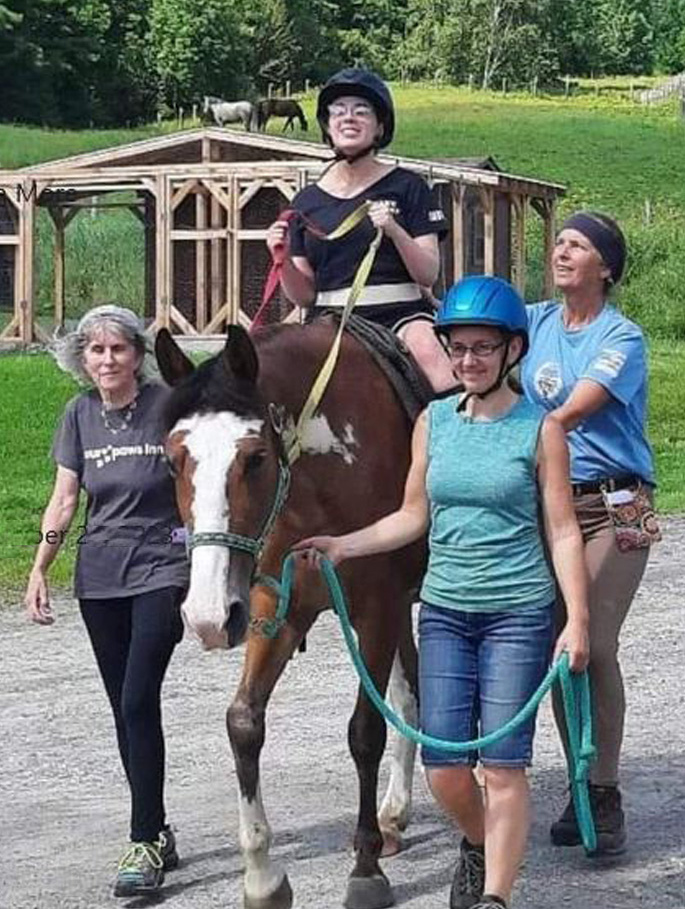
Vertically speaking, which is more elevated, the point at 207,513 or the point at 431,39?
the point at 431,39

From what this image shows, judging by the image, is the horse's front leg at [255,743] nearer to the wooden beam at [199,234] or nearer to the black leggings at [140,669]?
the black leggings at [140,669]

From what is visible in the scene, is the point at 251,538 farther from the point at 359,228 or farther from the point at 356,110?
the point at 356,110

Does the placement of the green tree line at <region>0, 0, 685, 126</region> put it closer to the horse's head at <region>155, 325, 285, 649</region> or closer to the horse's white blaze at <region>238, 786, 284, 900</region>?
the horse's white blaze at <region>238, 786, 284, 900</region>

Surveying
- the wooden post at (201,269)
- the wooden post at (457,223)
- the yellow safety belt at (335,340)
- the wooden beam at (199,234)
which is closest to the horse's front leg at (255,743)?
the yellow safety belt at (335,340)

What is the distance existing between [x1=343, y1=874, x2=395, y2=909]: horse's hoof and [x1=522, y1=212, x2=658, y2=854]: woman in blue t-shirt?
0.83 m

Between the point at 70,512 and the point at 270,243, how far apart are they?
3.72ft

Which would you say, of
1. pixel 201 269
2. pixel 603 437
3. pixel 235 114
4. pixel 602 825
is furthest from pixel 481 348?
pixel 235 114

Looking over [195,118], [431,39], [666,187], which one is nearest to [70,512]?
[666,187]

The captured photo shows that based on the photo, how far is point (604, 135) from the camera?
221 feet

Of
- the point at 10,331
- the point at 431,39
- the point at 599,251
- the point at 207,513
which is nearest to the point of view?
the point at 207,513

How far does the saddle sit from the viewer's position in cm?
579

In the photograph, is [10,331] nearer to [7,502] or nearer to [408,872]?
[7,502]

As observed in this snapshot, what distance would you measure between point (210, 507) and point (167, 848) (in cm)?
167

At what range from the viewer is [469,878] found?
17.2 ft
